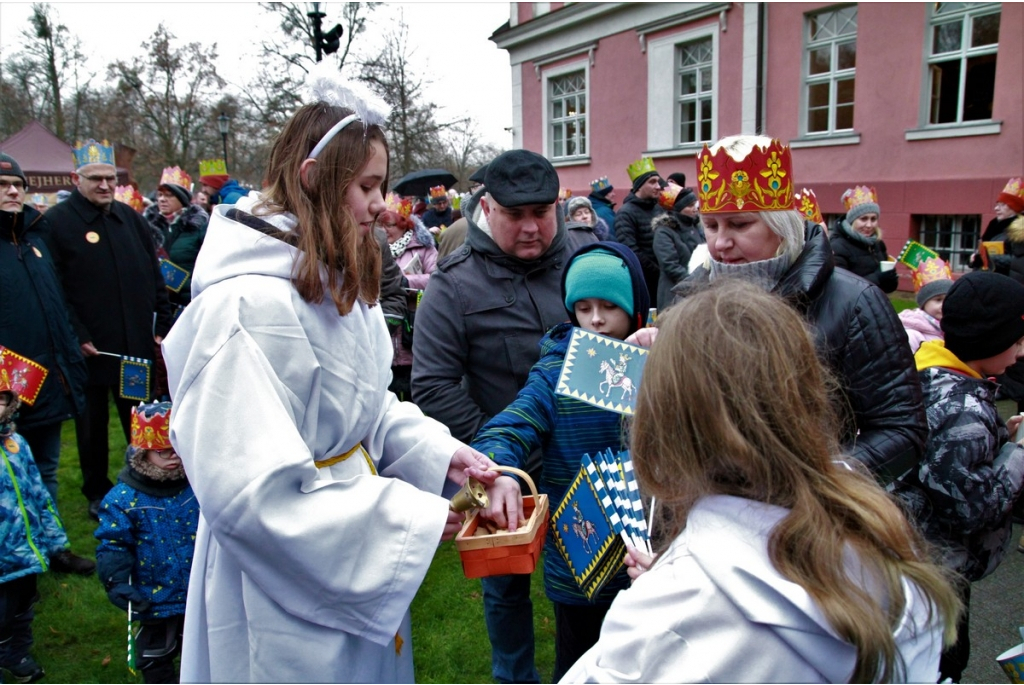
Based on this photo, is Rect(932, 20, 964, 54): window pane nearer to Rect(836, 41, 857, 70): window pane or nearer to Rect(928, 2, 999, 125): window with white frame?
Rect(928, 2, 999, 125): window with white frame

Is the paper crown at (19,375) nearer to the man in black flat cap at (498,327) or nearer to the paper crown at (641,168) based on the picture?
the man in black flat cap at (498,327)

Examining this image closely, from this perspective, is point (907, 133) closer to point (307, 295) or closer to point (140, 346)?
point (140, 346)

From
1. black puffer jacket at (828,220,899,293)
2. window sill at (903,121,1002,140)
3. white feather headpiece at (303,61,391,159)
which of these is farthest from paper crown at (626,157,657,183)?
white feather headpiece at (303,61,391,159)

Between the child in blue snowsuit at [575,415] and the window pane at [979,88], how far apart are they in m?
12.2

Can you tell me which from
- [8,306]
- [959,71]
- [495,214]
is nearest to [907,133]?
[959,71]

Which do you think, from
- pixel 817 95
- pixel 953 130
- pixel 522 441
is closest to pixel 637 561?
pixel 522 441

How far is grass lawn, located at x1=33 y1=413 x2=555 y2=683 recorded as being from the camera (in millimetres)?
3326

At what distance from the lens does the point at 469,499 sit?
1.91m

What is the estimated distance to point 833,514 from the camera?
1173 mm

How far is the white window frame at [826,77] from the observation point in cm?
1374

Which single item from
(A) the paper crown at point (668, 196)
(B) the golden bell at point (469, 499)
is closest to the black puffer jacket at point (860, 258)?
(A) the paper crown at point (668, 196)

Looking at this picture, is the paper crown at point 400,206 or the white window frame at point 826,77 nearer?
the paper crown at point 400,206

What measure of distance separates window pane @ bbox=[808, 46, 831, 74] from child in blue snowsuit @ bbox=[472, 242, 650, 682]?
1380 centimetres

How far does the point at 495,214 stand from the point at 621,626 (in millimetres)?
1991
